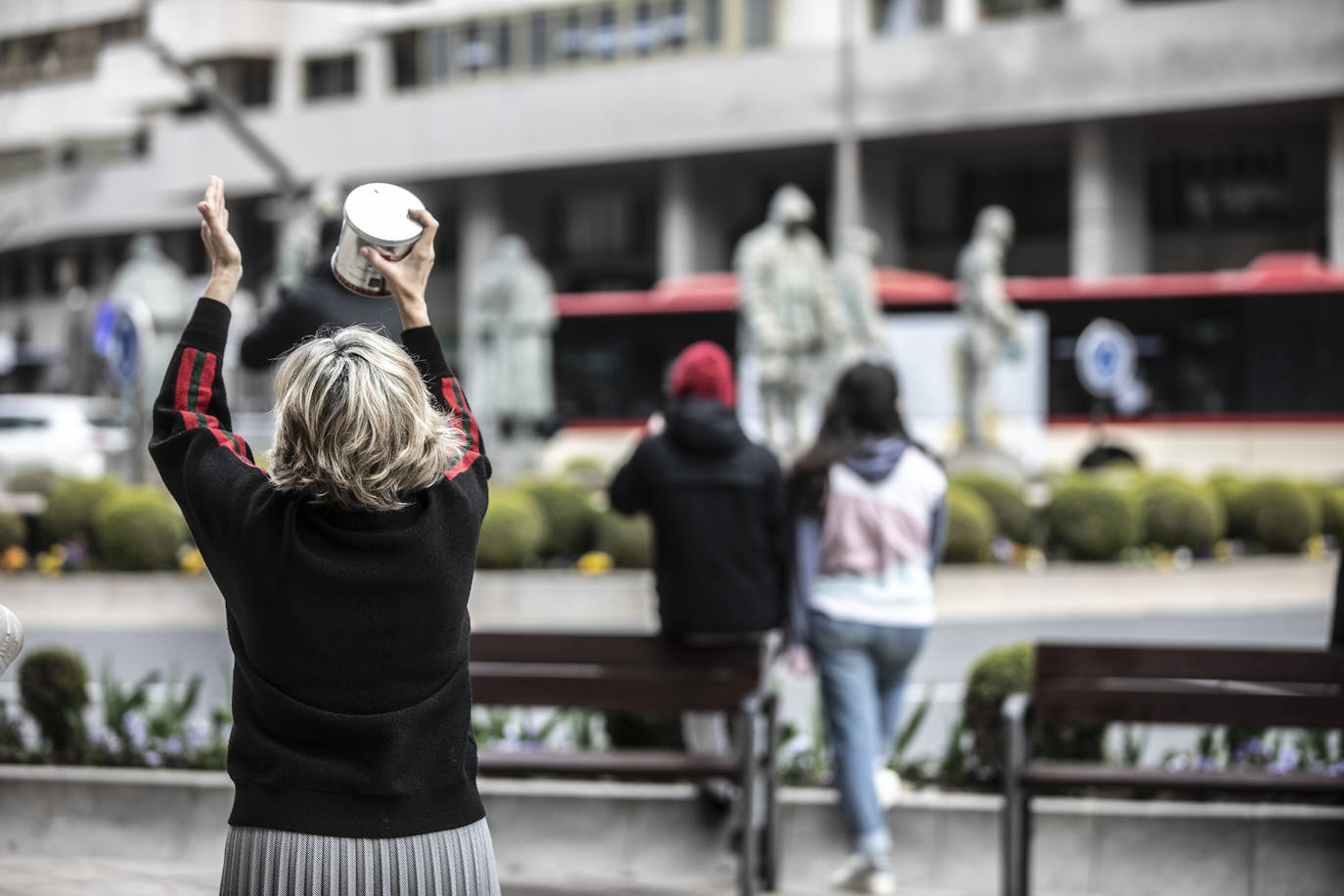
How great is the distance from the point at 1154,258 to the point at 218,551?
45648 millimetres

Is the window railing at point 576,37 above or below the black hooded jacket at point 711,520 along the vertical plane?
above

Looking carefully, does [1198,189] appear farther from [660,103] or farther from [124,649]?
[124,649]

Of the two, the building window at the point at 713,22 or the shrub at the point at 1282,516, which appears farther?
the building window at the point at 713,22

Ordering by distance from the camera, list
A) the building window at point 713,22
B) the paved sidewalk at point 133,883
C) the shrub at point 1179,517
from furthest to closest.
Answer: the building window at point 713,22
the shrub at point 1179,517
the paved sidewalk at point 133,883

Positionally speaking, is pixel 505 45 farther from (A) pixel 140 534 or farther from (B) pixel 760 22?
(A) pixel 140 534

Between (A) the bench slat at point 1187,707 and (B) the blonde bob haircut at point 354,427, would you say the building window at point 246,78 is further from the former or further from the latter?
(B) the blonde bob haircut at point 354,427

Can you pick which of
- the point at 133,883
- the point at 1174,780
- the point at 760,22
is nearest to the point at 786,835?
the point at 1174,780

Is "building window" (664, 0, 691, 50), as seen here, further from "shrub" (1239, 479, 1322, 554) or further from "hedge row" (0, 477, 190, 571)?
"hedge row" (0, 477, 190, 571)

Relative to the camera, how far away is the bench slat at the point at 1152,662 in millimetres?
5691

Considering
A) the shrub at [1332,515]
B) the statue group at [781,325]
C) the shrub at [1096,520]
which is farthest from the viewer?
the statue group at [781,325]

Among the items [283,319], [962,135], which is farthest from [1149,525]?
[962,135]

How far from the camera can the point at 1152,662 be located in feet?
18.8

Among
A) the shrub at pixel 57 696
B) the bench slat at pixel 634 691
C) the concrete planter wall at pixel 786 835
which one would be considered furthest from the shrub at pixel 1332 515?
the shrub at pixel 57 696

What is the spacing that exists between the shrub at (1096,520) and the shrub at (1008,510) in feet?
0.93
